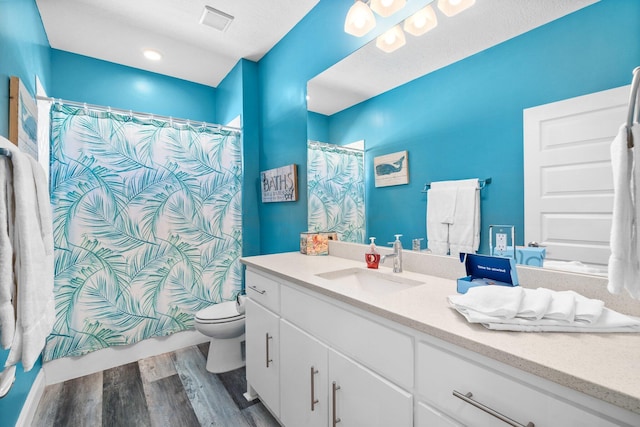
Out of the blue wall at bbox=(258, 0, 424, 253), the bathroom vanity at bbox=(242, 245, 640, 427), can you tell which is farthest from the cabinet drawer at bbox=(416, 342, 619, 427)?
the blue wall at bbox=(258, 0, 424, 253)

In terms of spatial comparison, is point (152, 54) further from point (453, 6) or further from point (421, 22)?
point (453, 6)

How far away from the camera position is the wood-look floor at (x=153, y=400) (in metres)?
1.56

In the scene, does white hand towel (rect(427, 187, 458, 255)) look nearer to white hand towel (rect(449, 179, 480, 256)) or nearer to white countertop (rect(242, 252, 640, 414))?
white hand towel (rect(449, 179, 480, 256))

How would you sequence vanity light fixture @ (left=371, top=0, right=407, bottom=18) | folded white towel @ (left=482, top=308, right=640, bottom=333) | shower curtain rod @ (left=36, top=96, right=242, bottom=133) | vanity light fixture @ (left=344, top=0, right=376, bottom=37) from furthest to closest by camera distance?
shower curtain rod @ (left=36, top=96, right=242, bottom=133), vanity light fixture @ (left=344, top=0, right=376, bottom=37), vanity light fixture @ (left=371, top=0, right=407, bottom=18), folded white towel @ (left=482, top=308, right=640, bottom=333)

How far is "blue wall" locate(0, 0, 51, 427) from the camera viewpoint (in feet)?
4.04

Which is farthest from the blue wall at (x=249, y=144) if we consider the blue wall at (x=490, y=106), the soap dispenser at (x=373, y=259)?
the soap dispenser at (x=373, y=259)

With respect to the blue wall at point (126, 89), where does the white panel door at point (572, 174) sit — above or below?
below

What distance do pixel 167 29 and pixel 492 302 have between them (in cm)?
267

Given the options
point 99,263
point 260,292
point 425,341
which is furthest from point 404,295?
point 99,263

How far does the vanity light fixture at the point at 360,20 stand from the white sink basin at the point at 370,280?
1.29 metres

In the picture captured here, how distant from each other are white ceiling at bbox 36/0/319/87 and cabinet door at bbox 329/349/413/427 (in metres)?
2.16

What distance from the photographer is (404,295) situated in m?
1.00

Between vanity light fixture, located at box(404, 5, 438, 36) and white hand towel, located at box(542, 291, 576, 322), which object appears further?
vanity light fixture, located at box(404, 5, 438, 36)

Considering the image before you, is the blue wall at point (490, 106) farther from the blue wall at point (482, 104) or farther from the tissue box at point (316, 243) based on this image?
the tissue box at point (316, 243)
